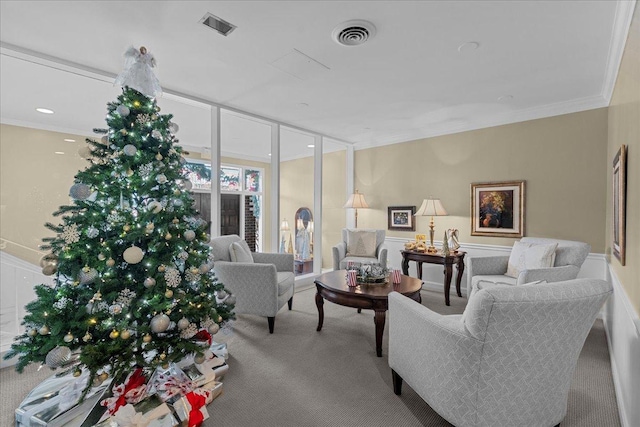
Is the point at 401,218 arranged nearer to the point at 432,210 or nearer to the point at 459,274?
the point at 432,210

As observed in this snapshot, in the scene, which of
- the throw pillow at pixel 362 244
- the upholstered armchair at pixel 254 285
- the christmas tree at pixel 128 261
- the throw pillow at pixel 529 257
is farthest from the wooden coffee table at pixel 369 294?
the throw pillow at pixel 362 244

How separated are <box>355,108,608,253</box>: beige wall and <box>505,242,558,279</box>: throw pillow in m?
0.72

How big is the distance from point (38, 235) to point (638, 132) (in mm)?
4641

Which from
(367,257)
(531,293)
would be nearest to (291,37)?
(531,293)

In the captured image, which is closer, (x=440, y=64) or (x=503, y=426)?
(x=503, y=426)

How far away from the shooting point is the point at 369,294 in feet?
8.85

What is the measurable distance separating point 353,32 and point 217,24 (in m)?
1.00

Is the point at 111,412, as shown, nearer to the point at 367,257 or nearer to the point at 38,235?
the point at 38,235

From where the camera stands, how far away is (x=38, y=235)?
2.82m

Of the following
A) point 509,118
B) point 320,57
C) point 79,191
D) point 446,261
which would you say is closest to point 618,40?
point 509,118

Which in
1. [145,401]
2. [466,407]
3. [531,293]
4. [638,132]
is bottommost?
[145,401]

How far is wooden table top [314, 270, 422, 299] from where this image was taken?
2730 millimetres

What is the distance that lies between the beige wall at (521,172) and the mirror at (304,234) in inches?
50.0

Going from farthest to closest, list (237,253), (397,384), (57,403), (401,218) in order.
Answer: (401,218) → (237,253) → (397,384) → (57,403)
